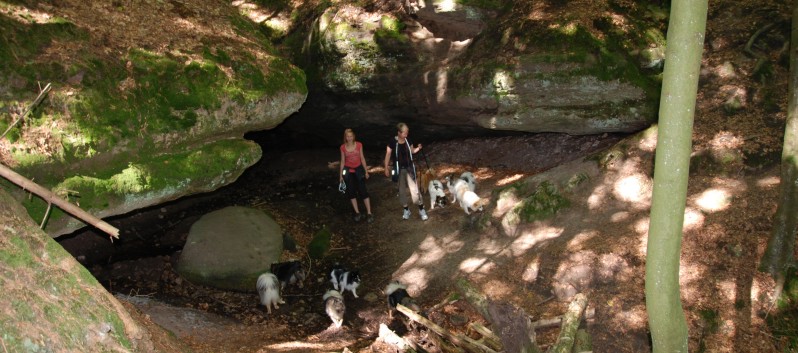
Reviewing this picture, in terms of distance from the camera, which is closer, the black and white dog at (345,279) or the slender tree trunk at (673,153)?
the slender tree trunk at (673,153)

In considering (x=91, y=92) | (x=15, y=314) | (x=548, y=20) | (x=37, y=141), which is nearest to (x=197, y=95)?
(x=91, y=92)

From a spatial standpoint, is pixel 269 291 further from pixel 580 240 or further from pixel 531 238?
pixel 580 240

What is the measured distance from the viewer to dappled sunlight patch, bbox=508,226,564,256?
33.5 feet

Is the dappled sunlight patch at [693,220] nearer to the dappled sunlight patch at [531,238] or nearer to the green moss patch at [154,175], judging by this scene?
the dappled sunlight patch at [531,238]

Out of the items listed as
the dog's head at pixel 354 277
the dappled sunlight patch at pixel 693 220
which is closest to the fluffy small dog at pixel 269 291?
the dog's head at pixel 354 277

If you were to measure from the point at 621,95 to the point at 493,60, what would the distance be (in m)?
2.82

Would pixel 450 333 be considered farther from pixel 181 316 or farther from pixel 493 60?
pixel 493 60

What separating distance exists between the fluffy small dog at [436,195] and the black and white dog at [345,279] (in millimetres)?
3001

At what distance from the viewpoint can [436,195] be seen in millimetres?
12508

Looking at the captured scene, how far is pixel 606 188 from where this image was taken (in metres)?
10.5

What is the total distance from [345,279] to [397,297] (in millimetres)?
1354

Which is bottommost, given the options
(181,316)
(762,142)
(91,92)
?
(181,316)

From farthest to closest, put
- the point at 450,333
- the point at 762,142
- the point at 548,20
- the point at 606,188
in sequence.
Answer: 1. the point at 548,20
2. the point at 606,188
3. the point at 762,142
4. the point at 450,333

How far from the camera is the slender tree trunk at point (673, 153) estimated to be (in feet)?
14.1
